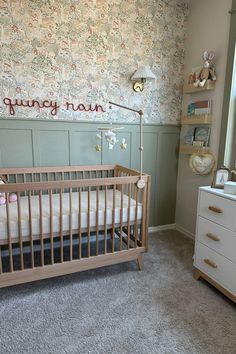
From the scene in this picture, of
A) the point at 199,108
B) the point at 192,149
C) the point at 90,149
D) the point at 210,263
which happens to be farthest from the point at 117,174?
the point at 210,263

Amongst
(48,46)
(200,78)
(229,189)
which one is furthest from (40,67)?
(229,189)

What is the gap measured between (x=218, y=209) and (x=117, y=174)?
1124 mm

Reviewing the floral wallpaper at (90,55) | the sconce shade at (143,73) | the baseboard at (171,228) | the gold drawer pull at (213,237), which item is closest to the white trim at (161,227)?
the baseboard at (171,228)

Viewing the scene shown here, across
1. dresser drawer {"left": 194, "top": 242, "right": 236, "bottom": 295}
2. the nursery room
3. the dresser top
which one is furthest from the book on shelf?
dresser drawer {"left": 194, "top": 242, "right": 236, "bottom": 295}

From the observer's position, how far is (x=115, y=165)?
8.80 feet

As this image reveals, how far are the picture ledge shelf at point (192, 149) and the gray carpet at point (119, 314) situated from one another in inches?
45.4

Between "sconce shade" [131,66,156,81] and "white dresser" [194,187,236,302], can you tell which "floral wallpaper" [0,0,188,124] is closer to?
"sconce shade" [131,66,156,81]

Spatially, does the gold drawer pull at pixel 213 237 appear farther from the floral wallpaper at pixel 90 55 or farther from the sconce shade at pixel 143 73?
the sconce shade at pixel 143 73

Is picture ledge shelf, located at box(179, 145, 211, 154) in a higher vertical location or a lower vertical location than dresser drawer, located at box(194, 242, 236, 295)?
higher

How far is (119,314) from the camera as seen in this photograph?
1.71 metres

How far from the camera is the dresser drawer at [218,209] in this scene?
5.77 feet

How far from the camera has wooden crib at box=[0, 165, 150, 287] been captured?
180 cm

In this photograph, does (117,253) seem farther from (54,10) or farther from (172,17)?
(172,17)

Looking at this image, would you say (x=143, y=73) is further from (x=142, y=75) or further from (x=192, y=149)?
(x=192, y=149)
